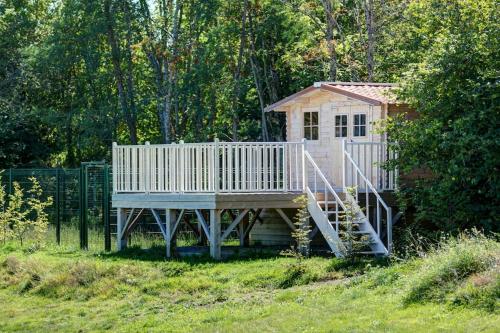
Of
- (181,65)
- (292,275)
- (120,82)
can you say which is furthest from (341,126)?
(120,82)

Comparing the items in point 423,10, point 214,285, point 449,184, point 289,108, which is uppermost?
point 423,10

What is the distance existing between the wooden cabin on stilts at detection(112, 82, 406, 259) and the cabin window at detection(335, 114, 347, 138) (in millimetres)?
22

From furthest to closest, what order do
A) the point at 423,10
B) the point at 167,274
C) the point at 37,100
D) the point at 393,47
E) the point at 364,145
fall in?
the point at 37,100 < the point at 393,47 < the point at 423,10 < the point at 364,145 < the point at 167,274

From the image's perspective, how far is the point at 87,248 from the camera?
74.5 ft

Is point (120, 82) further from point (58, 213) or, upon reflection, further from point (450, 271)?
point (450, 271)

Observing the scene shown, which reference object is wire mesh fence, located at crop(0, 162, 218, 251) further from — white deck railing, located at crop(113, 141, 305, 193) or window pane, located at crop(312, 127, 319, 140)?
window pane, located at crop(312, 127, 319, 140)

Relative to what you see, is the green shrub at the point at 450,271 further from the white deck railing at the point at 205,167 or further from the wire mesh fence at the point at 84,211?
the wire mesh fence at the point at 84,211

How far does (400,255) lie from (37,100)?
963 inches

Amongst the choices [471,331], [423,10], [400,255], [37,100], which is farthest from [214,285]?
[37,100]

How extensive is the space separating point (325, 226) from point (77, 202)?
852 centimetres

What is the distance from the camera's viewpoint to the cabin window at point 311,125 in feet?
73.8

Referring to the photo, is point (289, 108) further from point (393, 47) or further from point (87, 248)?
point (393, 47)

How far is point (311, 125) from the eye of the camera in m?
22.6

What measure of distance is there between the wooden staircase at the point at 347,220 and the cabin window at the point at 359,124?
1.65 metres
